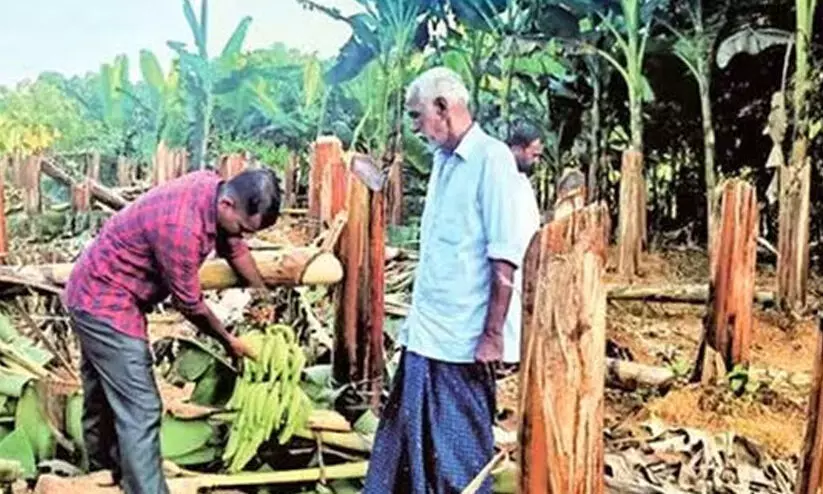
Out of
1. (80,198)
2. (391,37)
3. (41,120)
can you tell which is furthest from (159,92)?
(41,120)

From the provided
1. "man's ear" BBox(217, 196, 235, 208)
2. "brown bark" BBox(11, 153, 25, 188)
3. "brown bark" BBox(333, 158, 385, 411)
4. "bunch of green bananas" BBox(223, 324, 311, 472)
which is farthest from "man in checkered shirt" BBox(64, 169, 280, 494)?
"brown bark" BBox(11, 153, 25, 188)

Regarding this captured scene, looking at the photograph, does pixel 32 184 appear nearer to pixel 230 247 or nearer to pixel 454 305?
pixel 230 247

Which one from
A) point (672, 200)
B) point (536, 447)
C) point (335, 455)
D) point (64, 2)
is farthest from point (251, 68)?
point (536, 447)

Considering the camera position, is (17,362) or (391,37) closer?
(17,362)

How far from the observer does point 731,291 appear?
109 inches

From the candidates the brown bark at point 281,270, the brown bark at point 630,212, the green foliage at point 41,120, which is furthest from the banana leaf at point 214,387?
the green foliage at point 41,120

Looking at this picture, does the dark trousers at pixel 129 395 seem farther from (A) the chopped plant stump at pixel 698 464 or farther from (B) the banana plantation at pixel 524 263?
(A) the chopped plant stump at pixel 698 464

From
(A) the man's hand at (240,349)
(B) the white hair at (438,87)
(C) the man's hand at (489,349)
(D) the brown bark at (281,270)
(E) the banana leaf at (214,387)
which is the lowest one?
(E) the banana leaf at (214,387)

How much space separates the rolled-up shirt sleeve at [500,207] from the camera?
60.8 inches

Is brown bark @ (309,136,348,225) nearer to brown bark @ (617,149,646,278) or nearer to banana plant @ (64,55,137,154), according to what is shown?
brown bark @ (617,149,646,278)

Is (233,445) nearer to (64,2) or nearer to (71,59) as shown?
(64,2)

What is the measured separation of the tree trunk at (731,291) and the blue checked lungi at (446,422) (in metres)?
1.26

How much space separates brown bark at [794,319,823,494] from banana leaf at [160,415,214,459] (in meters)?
1.30

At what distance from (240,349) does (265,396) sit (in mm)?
125
